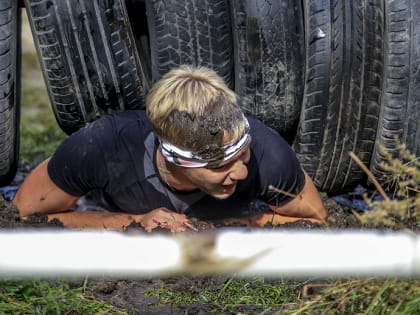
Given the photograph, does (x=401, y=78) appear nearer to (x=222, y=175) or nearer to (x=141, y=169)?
(x=222, y=175)

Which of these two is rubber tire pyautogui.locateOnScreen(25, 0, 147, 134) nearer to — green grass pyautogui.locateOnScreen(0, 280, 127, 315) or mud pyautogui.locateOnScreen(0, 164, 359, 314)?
mud pyautogui.locateOnScreen(0, 164, 359, 314)

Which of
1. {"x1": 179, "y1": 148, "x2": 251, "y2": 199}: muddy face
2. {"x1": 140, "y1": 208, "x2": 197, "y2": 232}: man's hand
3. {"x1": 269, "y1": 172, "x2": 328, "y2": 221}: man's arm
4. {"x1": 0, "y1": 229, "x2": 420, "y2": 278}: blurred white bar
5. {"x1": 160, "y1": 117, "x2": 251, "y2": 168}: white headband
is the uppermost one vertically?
{"x1": 0, "y1": 229, "x2": 420, "y2": 278}: blurred white bar

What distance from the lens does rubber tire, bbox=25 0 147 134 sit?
13.9ft

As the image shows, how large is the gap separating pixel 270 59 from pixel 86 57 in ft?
2.60

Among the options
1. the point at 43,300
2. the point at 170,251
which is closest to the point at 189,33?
the point at 43,300

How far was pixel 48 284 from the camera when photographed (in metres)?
3.30

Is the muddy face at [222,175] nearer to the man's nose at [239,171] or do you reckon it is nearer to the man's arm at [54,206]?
the man's nose at [239,171]

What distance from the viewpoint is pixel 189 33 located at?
14.1 feet

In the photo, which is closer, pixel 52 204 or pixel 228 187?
pixel 228 187

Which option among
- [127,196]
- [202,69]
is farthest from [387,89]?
[127,196]

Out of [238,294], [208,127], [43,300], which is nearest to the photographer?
[43,300]

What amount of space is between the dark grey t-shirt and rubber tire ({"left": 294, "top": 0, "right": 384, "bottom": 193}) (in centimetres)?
37

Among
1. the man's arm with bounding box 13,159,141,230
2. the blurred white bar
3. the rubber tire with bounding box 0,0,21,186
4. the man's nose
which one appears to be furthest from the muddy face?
the blurred white bar

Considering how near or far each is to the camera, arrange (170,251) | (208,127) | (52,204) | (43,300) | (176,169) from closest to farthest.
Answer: (170,251), (43,300), (208,127), (176,169), (52,204)
